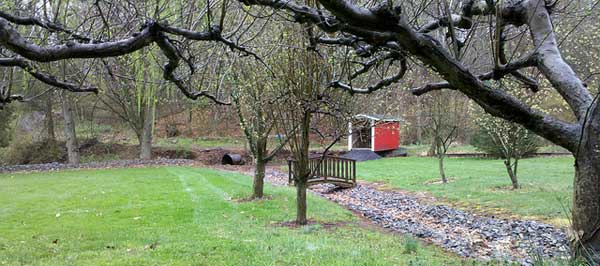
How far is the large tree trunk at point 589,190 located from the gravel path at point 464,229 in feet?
5.80

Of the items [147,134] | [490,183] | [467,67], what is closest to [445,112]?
[490,183]

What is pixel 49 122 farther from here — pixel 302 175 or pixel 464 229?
pixel 464 229

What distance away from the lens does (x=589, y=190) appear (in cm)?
353

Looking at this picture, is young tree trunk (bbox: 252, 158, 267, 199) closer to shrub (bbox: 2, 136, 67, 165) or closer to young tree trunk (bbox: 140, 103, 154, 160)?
young tree trunk (bbox: 140, 103, 154, 160)

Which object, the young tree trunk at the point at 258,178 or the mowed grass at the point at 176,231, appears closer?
the mowed grass at the point at 176,231

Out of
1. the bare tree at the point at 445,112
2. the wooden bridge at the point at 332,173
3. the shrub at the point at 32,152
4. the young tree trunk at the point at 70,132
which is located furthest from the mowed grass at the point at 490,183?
the shrub at the point at 32,152

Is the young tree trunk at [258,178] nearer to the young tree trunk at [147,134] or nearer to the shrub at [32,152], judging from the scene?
the young tree trunk at [147,134]

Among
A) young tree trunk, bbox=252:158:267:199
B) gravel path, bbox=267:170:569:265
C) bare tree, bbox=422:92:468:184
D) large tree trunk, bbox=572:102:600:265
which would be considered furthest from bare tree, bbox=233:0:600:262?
bare tree, bbox=422:92:468:184

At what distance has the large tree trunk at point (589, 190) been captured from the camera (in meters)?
3.47

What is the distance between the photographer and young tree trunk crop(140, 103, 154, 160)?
24.6 m

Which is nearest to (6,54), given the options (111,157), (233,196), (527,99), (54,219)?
(54,219)

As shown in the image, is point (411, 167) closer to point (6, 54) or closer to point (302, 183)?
point (302, 183)

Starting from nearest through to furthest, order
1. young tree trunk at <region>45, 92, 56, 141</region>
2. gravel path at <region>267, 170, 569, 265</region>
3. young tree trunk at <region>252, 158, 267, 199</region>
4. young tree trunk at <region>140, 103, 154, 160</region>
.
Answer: gravel path at <region>267, 170, 569, 265</region> → young tree trunk at <region>252, 158, 267, 199</region> → young tree trunk at <region>140, 103, 154, 160</region> → young tree trunk at <region>45, 92, 56, 141</region>

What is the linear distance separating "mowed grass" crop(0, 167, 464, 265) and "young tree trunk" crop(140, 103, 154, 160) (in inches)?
385
